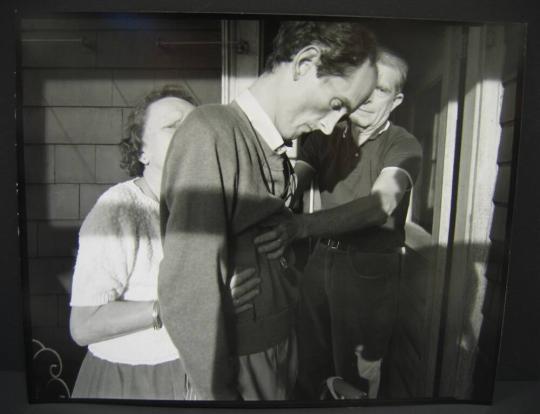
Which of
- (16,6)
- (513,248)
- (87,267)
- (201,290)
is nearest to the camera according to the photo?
(201,290)

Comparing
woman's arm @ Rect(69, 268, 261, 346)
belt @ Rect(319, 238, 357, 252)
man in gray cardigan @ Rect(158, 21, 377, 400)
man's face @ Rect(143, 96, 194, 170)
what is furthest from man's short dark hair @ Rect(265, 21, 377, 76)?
woman's arm @ Rect(69, 268, 261, 346)

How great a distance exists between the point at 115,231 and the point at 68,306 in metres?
0.37

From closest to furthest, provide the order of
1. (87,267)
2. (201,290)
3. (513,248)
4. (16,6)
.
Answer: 1. (201,290)
2. (87,267)
3. (16,6)
4. (513,248)

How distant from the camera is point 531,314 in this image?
5.95ft

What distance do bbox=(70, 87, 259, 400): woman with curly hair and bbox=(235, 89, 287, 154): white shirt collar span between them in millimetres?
197

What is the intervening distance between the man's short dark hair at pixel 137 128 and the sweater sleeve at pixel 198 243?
0.40 ft

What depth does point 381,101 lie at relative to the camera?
58.6 inches

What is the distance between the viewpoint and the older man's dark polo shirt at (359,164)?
4.93ft

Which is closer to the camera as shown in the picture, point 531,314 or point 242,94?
point 242,94

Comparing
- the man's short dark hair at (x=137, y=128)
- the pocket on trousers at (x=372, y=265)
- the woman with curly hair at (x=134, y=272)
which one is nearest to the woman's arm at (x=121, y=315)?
the woman with curly hair at (x=134, y=272)

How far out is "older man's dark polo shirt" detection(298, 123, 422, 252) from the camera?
150 cm

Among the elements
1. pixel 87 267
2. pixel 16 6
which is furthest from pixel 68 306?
pixel 16 6

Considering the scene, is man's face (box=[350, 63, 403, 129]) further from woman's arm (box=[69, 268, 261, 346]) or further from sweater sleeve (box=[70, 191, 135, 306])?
sweater sleeve (box=[70, 191, 135, 306])

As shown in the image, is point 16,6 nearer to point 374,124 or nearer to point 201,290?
point 201,290
